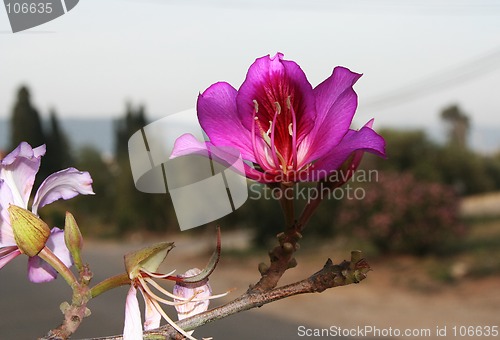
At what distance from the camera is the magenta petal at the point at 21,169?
0.59m

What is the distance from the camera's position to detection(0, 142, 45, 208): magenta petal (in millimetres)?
585

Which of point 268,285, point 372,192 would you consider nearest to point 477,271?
point 372,192

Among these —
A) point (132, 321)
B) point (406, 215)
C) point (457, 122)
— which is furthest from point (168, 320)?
point (457, 122)

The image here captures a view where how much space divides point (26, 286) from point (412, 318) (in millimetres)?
6334

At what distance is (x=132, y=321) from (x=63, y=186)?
0.15m

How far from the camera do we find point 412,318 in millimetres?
7938

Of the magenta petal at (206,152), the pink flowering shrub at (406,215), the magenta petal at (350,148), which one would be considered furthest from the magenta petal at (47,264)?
the pink flowering shrub at (406,215)

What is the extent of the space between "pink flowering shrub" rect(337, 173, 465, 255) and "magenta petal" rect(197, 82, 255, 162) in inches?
382

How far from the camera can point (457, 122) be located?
21797 mm

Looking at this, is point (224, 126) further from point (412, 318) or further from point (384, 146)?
point (412, 318)

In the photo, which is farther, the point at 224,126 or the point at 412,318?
the point at 412,318

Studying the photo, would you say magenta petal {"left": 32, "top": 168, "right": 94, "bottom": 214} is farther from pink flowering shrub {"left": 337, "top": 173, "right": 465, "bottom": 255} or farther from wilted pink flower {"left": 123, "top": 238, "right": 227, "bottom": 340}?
pink flowering shrub {"left": 337, "top": 173, "right": 465, "bottom": 255}

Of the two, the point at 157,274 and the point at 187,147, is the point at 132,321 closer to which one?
the point at 157,274

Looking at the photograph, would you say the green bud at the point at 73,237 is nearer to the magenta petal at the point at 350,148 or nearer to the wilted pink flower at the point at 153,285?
the wilted pink flower at the point at 153,285
